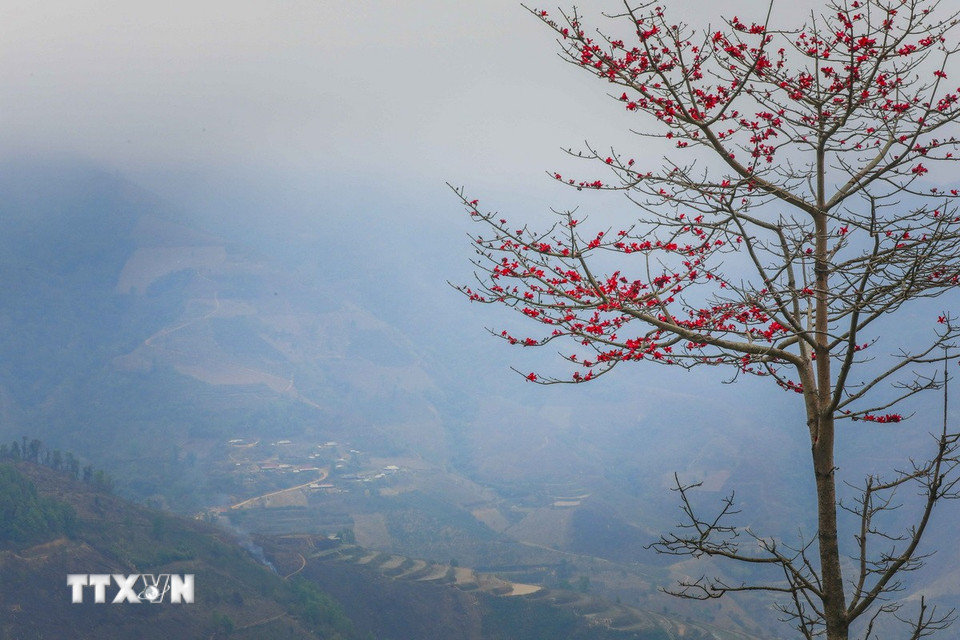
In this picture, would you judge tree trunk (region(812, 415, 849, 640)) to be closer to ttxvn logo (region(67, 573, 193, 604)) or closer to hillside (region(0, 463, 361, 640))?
hillside (region(0, 463, 361, 640))

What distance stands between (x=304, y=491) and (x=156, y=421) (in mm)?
46822

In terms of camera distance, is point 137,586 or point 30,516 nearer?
point 30,516

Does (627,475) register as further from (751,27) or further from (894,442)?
(751,27)

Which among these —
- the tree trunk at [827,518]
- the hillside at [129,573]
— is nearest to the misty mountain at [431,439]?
the hillside at [129,573]

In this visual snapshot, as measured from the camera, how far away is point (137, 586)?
2753 inches

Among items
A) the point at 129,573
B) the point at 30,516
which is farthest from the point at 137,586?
the point at 30,516

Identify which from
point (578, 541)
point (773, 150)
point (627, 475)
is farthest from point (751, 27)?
point (627, 475)

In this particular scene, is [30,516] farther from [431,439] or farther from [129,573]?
[431,439]

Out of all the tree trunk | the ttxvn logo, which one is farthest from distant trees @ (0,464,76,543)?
the tree trunk

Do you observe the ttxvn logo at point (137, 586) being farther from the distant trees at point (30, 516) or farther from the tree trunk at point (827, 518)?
the tree trunk at point (827, 518)

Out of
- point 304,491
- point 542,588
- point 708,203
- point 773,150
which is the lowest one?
point 542,588

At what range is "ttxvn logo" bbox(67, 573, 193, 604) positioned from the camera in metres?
65.2

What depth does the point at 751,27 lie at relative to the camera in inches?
200

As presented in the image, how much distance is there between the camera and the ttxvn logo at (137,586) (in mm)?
65188
